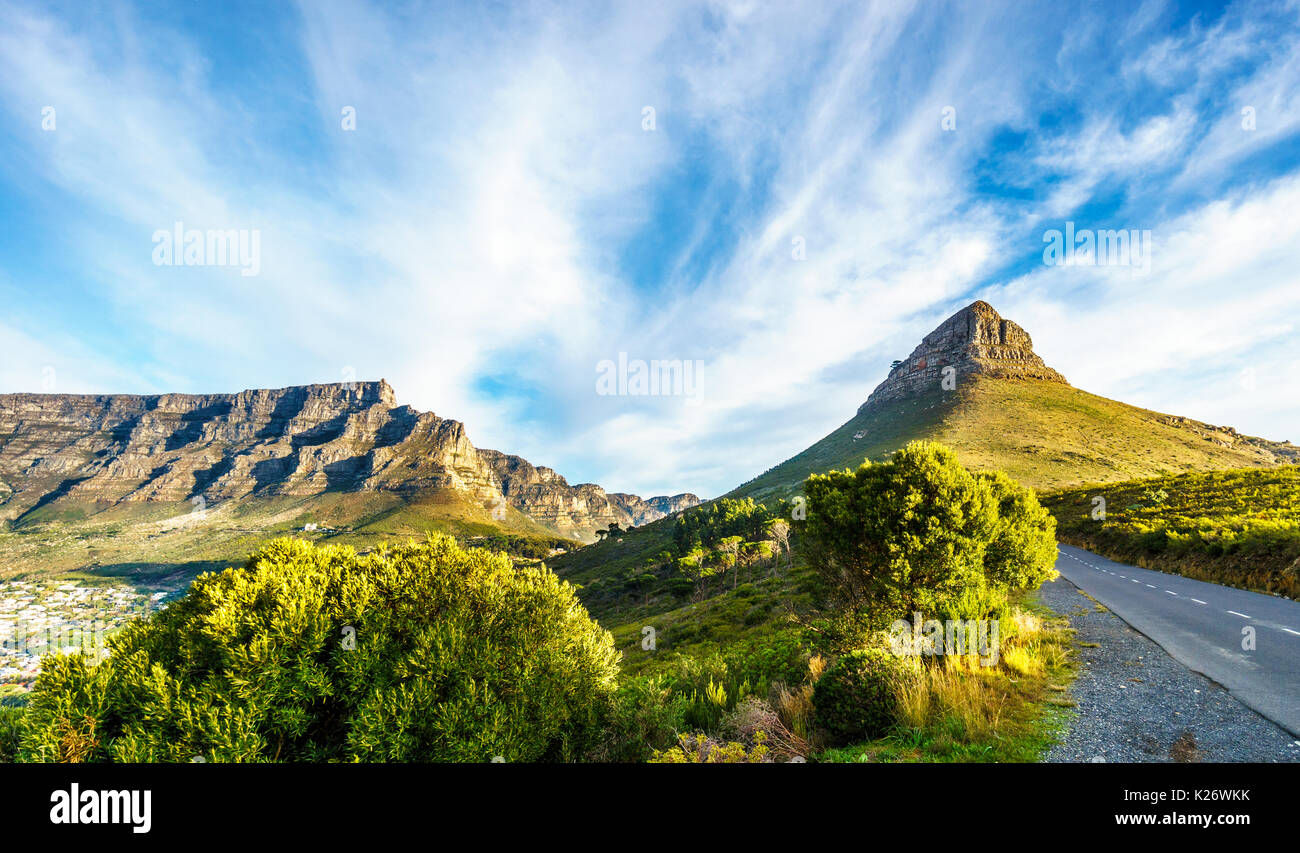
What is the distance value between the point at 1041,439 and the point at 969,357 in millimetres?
71384

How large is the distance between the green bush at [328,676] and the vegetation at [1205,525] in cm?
2669

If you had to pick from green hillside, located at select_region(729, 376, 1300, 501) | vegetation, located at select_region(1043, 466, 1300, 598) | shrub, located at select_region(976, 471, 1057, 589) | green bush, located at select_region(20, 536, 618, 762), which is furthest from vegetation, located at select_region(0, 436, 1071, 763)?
green hillside, located at select_region(729, 376, 1300, 501)

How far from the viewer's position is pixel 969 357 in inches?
6112

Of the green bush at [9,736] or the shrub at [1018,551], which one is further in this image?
the shrub at [1018,551]

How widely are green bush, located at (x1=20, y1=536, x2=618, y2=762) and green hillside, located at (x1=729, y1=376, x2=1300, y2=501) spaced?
83.1 meters

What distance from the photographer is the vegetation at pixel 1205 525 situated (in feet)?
62.7

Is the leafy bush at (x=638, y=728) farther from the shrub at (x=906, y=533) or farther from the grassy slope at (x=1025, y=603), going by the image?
the shrub at (x=906, y=533)

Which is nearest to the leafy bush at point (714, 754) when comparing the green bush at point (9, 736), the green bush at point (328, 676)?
the green bush at point (328, 676)

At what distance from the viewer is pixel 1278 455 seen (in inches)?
4099

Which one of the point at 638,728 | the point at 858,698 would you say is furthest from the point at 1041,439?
the point at 638,728

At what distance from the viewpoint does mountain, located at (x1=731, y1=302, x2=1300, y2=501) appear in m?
84.1
